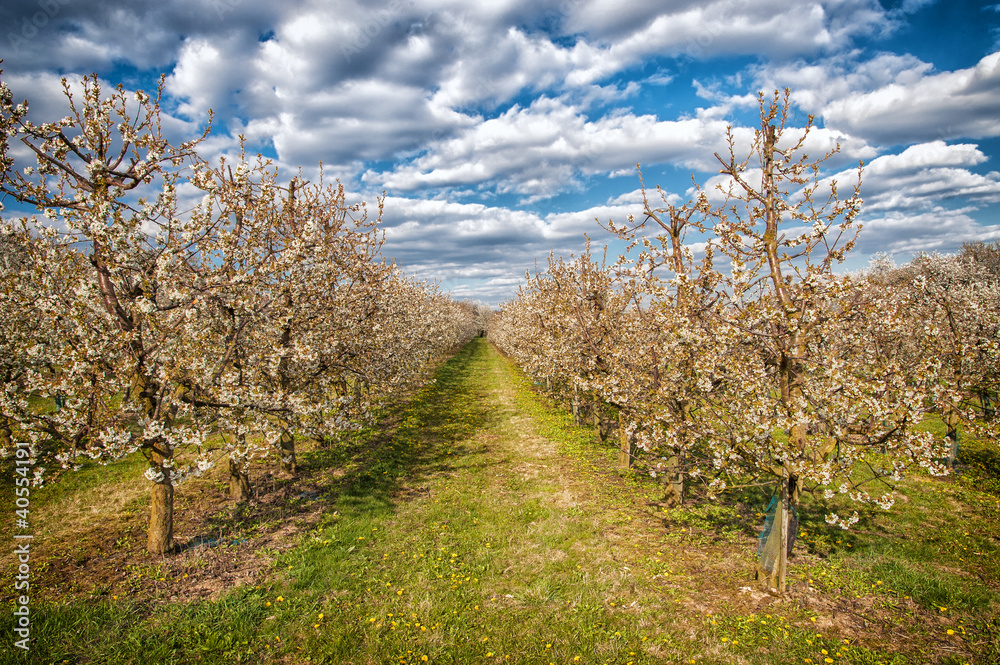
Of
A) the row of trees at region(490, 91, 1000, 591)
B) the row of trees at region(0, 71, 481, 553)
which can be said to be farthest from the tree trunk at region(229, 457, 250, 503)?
the row of trees at region(490, 91, 1000, 591)

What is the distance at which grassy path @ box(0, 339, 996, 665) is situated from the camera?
623 centimetres

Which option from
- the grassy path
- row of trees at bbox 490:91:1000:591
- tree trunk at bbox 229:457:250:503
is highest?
row of trees at bbox 490:91:1000:591

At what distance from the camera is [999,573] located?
8.02 m

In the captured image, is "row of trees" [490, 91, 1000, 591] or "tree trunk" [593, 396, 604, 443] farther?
"tree trunk" [593, 396, 604, 443]

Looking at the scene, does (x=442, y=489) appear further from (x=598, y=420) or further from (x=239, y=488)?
(x=598, y=420)

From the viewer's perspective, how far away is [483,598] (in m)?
7.73

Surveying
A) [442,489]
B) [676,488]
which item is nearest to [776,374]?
[676,488]

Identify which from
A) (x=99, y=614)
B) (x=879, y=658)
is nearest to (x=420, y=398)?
(x=99, y=614)

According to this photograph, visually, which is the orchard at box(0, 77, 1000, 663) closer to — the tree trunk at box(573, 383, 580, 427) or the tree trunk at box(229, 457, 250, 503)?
the tree trunk at box(229, 457, 250, 503)

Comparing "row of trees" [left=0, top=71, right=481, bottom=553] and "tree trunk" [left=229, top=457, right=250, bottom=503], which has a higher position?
"row of trees" [left=0, top=71, right=481, bottom=553]

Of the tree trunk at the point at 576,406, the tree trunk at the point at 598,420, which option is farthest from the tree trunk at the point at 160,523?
the tree trunk at the point at 576,406

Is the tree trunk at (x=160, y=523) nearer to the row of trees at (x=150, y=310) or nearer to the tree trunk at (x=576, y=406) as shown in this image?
the row of trees at (x=150, y=310)

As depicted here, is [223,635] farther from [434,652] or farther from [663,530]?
[663,530]

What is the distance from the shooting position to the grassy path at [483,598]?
245 inches
